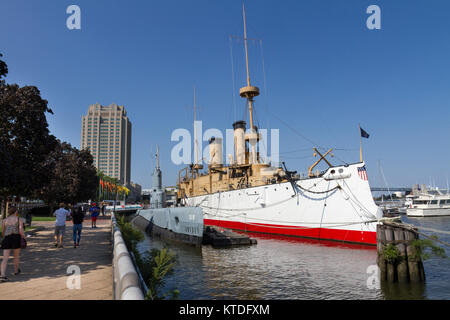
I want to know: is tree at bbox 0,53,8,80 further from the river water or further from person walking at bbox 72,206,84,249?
the river water

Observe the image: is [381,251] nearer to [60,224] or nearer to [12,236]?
[12,236]

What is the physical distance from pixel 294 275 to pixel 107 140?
187 meters

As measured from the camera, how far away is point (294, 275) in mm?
12477

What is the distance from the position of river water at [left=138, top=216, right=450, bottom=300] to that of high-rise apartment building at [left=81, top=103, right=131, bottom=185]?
573ft

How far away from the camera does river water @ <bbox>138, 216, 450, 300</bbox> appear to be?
10.0m

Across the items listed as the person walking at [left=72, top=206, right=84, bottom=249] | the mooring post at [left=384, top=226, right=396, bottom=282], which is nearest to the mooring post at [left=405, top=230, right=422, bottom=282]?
the mooring post at [left=384, top=226, right=396, bottom=282]

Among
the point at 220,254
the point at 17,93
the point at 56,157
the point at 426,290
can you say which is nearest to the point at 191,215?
the point at 220,254

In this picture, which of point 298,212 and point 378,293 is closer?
point 378,293

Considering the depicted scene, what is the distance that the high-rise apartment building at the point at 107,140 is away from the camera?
180 m
